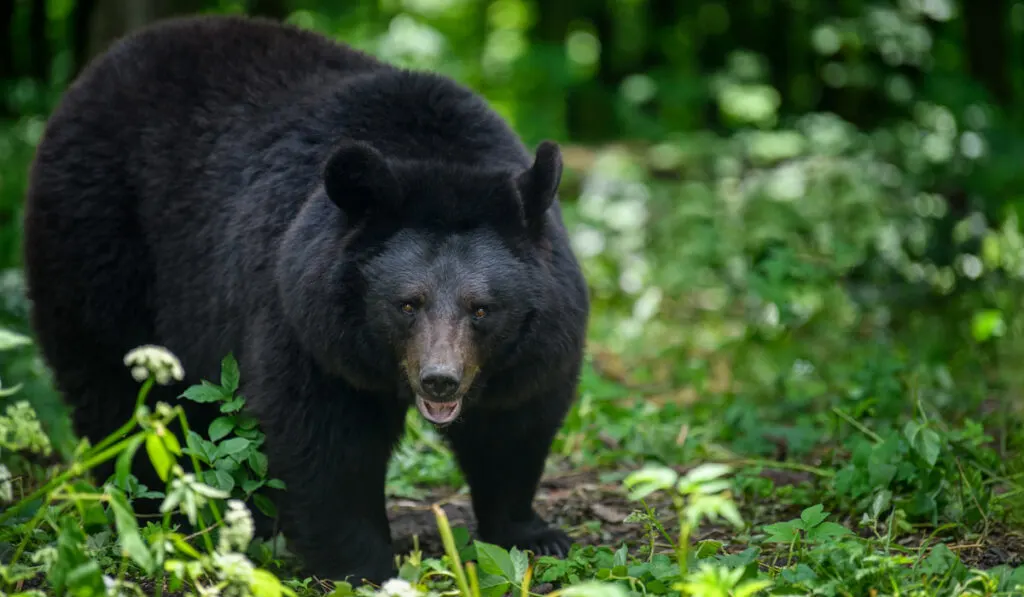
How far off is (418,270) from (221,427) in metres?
0.89

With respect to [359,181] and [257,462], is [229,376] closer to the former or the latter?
[257,462]

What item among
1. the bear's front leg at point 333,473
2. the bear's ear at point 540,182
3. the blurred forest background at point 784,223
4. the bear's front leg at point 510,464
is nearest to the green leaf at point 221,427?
the bear's front leg at point 333,473

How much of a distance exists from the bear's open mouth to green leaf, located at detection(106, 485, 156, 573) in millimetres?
1428

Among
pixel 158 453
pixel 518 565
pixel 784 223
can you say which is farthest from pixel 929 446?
pixel 784 223

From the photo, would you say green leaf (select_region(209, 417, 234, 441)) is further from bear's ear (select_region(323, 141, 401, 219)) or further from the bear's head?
bear's ear (select_region(323, 141, 401, 219))

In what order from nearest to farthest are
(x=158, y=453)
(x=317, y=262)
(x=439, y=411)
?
(x=158, y=453) → (x=439, y=411) → (x=317, y=262)

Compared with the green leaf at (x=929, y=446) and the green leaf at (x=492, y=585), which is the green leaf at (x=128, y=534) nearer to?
Result: the green leaf at (x=492, y=585)

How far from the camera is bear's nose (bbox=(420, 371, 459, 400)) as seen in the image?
166 inches

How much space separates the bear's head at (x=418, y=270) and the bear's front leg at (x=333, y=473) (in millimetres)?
193

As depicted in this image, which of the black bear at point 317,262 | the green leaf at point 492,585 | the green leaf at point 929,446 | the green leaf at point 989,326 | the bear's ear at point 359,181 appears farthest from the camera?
the green leaf at point 989,326

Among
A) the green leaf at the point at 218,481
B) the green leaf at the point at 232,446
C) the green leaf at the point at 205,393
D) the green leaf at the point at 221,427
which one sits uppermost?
the green leaf at the point at 205,393

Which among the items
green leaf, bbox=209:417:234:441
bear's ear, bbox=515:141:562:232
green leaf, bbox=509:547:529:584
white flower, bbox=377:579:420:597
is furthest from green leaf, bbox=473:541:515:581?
bear's ear, bbox=515:141:562:232

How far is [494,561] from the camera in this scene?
4.02 meters

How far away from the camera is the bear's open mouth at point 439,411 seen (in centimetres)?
444
